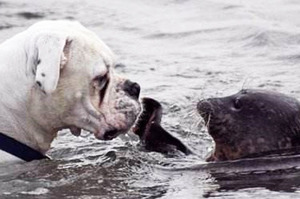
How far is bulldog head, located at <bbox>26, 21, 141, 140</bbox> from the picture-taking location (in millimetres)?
6840

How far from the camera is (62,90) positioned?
7.01 meters

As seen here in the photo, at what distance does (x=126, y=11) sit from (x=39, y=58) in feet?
23.4

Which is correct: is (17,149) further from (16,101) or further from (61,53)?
(61,53)

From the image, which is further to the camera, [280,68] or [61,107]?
[280,68]

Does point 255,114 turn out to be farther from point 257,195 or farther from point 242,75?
point 242,75

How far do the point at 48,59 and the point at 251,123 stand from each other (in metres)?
1.66

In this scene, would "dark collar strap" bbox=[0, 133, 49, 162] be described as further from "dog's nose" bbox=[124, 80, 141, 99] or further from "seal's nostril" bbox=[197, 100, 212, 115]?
"seal's nostril" bbox=[197, 100, 212, 115]

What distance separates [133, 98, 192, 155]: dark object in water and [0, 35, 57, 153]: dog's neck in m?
0.86

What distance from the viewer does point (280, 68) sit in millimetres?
10758

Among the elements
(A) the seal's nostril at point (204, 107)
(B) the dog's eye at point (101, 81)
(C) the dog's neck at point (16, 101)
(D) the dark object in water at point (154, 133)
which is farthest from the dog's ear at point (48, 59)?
(A) the seal's nostril at point (204, 107)

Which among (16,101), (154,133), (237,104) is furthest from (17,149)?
(237,104)

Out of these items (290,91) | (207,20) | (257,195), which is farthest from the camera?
(207,20)

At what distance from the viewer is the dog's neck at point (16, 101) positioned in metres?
7.05

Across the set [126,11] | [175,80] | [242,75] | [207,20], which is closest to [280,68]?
[242,75]
